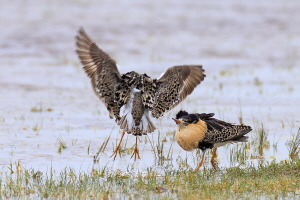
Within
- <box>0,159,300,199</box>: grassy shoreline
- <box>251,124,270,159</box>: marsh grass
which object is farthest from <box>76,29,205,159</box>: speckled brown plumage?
<box>251,124,270,159</box>: marsh grass

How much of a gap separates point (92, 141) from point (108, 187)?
10.4 feet

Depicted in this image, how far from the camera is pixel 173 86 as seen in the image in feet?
32.1

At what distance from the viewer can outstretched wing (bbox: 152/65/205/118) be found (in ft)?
31.3

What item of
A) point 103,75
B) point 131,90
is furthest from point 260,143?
point 103,75

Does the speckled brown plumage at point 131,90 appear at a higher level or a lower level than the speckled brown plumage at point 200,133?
higher

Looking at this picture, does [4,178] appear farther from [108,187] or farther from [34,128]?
[34,128]

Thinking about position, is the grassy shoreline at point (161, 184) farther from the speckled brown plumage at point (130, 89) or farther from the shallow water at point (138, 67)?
the speckled brown plumage at point (130, 89)

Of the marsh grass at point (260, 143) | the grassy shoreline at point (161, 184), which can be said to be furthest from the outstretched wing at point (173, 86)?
the grassy shoreline at point (161, 184)

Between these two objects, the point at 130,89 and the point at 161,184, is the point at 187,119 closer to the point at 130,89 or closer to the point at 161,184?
the point at 161,184

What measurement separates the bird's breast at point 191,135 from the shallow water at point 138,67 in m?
0.73

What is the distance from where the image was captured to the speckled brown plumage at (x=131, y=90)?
919cm

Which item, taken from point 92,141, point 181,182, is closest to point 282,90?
point 92,141

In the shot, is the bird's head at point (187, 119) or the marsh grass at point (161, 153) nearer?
the bird's head at point (187, 119)

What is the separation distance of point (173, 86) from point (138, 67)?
8.07 metres
